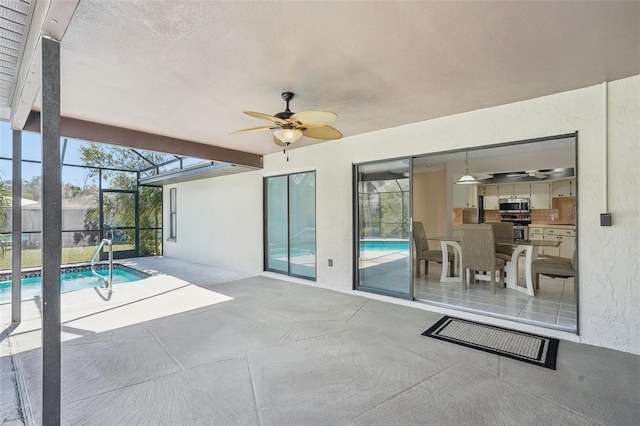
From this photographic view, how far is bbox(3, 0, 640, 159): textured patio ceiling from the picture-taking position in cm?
189

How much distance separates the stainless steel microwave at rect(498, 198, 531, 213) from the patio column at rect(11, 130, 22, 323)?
958cm

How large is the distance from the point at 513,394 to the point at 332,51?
281 cm

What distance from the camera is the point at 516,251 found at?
489 centimetres

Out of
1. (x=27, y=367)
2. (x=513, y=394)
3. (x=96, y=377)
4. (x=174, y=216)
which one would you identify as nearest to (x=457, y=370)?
(x=513, y=394)

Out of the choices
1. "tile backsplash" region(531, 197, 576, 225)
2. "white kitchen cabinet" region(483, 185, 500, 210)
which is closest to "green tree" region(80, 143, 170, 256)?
"white kitchen cabinet" region(483, 185, 500, 210)

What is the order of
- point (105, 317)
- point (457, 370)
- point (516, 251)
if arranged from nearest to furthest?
point (457, 370) → point (105, 317) → point (516, 251)

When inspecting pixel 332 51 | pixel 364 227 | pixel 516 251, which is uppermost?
pixel 332 51

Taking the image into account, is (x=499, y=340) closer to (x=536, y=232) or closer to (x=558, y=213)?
(x=536, y=232)

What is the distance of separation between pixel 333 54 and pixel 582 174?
269 centimetres

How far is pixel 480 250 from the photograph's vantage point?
468cm

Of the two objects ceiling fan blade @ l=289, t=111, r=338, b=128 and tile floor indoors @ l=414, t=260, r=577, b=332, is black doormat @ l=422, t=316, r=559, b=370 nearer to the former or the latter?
tile floor indoors @ l=414, t=260, r=577, b=332

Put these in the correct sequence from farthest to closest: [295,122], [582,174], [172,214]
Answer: [172,214] → [582,174] → [295,122]

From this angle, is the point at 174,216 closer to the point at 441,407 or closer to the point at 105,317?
the point at 105,317

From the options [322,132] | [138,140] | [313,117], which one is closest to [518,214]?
[322,132]
